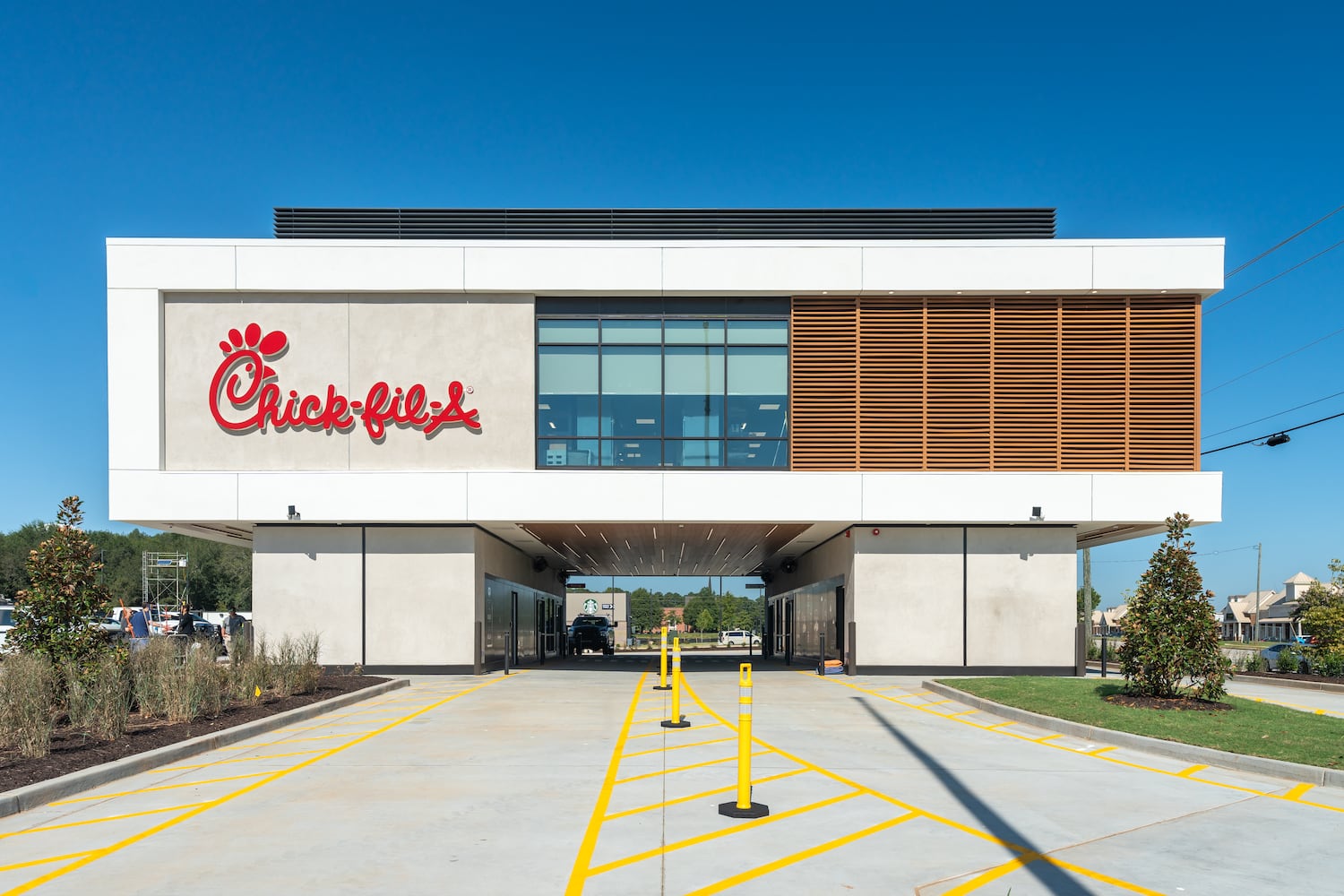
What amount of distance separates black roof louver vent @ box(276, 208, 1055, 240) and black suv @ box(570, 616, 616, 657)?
26.2m

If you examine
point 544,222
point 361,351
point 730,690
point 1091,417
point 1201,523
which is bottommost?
point 730,690

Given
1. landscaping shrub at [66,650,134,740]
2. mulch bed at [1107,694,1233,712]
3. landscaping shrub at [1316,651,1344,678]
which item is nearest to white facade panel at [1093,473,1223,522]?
landscaping shrub at [1316,651,1344,678]

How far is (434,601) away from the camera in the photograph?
25.5 m

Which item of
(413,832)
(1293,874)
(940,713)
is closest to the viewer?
(1293,874)

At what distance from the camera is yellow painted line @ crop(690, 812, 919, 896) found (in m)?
6.77

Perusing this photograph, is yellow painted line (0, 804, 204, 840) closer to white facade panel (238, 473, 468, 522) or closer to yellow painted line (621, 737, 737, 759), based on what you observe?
yellow painted line (621, 737, 737, 759)

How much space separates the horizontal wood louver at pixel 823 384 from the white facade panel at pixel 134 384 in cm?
1547

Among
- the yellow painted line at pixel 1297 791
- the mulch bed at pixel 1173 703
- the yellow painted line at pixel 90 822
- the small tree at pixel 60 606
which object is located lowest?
the mulch bed at pixel 1173 703

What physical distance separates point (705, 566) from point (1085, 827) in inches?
1592

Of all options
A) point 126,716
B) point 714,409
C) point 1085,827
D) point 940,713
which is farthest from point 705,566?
point 1085,827

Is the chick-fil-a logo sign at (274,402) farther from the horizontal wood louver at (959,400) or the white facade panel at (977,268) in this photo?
the horizontal wood louver at (959,400)

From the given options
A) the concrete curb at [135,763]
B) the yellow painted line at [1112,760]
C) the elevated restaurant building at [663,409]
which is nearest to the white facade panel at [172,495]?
the elevated restaurant building at [663,409]

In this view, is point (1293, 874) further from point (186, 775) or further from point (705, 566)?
point (705, 566)

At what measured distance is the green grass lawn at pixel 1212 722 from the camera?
12.0m
